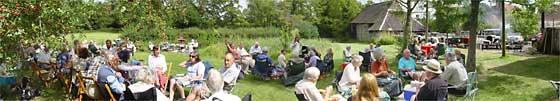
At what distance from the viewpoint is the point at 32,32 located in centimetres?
670

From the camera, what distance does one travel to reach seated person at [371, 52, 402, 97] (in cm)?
649

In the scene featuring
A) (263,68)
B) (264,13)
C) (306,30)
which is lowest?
(263,68)

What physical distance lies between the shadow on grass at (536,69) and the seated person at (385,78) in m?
4.44

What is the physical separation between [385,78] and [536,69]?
6.11 meters

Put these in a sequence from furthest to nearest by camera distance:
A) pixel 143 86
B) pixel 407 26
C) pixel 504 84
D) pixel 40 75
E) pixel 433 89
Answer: pixel 407 26 < pixel 504 84 < pixel 40 75 < pixel 143 86 < pixel 433 89

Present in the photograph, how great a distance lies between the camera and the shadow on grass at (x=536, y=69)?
10420 mm

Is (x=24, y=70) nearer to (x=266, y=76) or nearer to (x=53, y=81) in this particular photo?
(x=53, y=81)

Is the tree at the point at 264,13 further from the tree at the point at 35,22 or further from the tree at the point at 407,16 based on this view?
the tree at the point at 35,22

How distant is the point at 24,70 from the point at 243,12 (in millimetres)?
35222

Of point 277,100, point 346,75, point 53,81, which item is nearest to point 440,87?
point 346,75

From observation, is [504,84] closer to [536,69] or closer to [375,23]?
[536,69]

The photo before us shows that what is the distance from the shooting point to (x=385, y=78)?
7.14 meters

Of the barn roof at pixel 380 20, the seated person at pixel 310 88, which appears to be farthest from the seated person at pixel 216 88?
the barn roof at pixel 380 20

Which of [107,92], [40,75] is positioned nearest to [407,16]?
[40,75]
